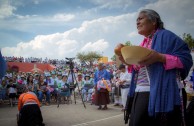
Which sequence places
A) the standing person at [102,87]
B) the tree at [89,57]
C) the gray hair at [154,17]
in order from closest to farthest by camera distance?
the gray hair at [154,17]
the standing person at [102,87]
the tree at [89,57]

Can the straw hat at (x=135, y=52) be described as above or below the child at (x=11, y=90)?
above

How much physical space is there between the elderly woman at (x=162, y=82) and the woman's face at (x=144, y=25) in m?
0.03

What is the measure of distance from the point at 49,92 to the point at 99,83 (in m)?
4.42

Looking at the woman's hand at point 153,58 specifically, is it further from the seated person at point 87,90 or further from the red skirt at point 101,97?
the seated person at point 87,90

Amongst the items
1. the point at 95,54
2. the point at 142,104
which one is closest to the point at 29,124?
the point at 142,104

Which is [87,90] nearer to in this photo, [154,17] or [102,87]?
[102,87]

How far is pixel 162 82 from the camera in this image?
5.89 ft

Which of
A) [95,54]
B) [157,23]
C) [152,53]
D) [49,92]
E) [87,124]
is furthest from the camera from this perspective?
[95,54]

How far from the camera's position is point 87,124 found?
594cm

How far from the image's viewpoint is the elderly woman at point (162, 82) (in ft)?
5.77

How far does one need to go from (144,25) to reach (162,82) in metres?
0.72

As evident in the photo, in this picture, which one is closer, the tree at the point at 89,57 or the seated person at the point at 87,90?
the seated person at the point at 87,90

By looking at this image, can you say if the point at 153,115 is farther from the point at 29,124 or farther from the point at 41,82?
the point at 41,82

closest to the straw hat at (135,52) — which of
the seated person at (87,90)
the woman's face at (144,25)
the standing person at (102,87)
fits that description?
the woman's face at (144,25)
